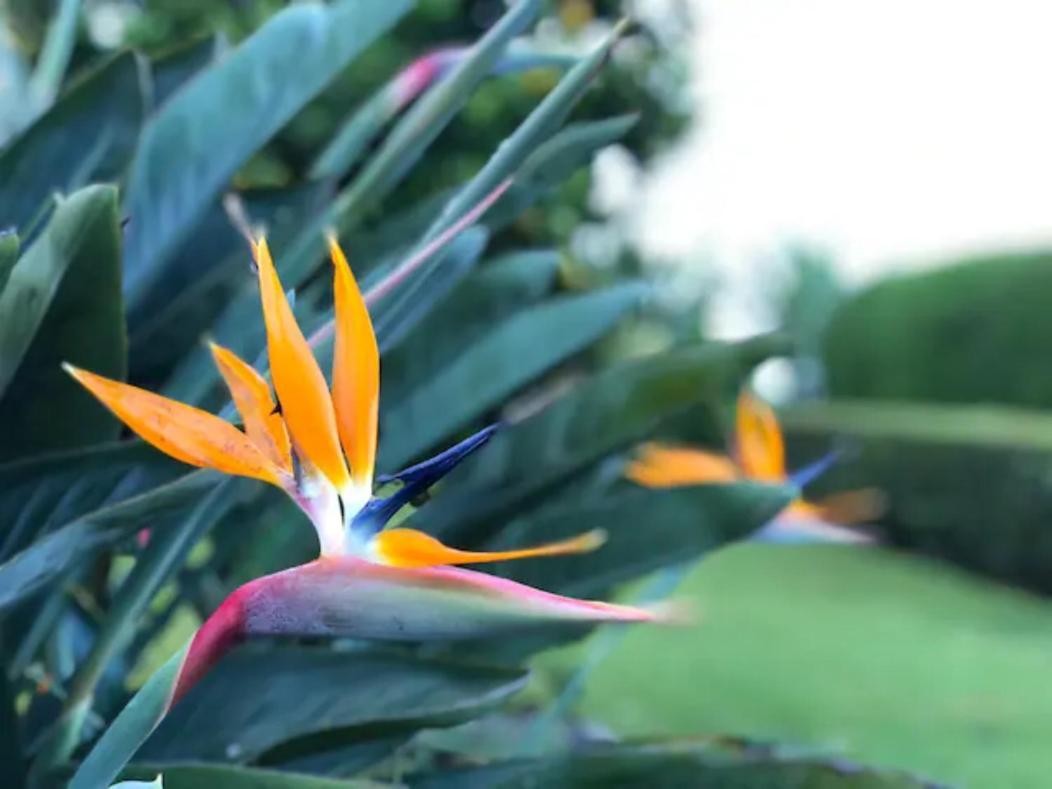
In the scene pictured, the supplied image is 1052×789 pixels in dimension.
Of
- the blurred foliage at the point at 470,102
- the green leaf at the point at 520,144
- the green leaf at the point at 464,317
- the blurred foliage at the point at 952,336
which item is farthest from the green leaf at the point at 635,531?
the blurred foliage at the point at 952,336

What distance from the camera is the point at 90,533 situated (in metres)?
0.41

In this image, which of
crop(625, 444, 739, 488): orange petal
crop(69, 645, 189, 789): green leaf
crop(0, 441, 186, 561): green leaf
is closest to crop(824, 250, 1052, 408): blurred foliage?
crop(625, 444, 739, 488): orange petal

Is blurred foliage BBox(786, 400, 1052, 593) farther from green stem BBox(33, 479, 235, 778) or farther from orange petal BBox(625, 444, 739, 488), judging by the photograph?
green stem BBox(33, 479, 235, 778)

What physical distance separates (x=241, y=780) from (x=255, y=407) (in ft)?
0.47

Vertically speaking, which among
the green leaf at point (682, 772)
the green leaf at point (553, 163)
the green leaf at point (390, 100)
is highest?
the green leaf at point (390, 100)

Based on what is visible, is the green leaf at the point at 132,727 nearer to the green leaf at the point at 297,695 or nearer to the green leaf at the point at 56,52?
the green leaf at the point at 297,695

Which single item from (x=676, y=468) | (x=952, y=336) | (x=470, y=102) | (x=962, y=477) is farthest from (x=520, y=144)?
(x=952, y=336)

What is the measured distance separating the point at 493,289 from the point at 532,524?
16cm

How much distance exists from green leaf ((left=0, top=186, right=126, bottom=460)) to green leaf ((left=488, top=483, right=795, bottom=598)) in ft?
0.76

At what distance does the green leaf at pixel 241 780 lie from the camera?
39cm

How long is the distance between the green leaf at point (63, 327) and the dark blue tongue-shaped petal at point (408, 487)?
0.15 meters

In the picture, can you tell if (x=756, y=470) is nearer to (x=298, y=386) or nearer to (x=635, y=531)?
(x=635, y=531)

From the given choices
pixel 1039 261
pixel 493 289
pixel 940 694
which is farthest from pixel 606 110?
pixel 1039 261

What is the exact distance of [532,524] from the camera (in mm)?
622
